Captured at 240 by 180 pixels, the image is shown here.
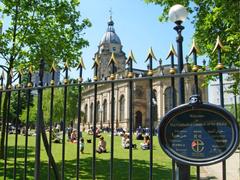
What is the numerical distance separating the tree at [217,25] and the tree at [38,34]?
3.71 metres

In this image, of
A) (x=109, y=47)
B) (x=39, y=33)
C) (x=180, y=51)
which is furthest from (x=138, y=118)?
(x=180, y=51)

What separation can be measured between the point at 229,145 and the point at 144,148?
18.0 m

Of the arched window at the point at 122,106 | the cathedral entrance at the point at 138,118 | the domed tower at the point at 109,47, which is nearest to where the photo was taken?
the cathedral entrance at the point at 138,118

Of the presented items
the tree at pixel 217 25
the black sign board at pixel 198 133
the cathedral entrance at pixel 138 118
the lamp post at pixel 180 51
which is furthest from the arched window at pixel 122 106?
the black sign board at pixel 198 133

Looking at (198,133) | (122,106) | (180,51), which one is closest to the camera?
(198,133)

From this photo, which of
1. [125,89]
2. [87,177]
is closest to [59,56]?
[87,177]

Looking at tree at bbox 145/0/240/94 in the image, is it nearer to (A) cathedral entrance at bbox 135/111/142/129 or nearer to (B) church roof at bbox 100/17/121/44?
(A) cathedral entrance at bbox 135/111/142/129

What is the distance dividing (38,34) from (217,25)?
23.0 ft

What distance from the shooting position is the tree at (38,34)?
1310 cm

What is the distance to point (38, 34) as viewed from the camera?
1310 cm

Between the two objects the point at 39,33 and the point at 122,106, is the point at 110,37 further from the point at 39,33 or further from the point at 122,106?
the point at 39,33

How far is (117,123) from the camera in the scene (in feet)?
232

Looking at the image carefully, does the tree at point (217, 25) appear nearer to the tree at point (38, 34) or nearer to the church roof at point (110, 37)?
the tree at point (38, 34)

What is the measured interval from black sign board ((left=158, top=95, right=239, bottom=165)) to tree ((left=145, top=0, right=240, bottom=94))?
5020 millimetres
